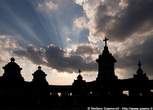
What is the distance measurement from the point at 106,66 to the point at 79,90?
20.6ft

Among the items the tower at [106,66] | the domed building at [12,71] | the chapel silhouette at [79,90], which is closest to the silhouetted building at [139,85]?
the chapel silhouette at [79,90]

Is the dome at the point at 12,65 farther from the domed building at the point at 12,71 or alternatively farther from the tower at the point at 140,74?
the tower at the point at 140,74

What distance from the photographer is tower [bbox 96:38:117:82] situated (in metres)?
41.5

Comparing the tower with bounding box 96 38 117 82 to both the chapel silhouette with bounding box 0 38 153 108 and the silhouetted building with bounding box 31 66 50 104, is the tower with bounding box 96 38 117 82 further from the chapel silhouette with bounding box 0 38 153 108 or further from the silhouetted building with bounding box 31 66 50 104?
the silhouetted building with bounding box 31 66 50 104

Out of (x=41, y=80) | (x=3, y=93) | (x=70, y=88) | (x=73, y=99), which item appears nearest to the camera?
(x=73, y=99)

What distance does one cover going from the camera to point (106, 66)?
138 ft

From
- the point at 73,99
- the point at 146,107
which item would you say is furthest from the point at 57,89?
the point at 146,107

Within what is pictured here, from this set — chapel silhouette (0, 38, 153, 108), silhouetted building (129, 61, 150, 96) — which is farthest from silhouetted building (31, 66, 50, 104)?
silhouetted building (129, 61, 150, 96)

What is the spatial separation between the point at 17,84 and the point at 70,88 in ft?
23.4

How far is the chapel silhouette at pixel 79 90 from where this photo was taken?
3067 cm

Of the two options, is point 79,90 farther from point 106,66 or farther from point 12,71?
point 12,71

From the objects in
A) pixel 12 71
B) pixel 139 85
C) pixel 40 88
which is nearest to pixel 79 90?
pixel 40 88

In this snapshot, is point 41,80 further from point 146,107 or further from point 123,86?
point 146,107

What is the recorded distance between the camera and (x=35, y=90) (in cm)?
3759
